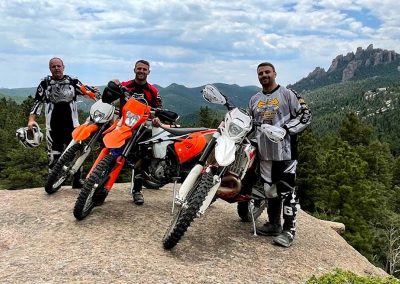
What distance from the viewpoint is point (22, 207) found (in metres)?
7.62

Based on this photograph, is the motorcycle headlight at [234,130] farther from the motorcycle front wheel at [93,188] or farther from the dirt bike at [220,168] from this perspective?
the motorcycle front wheel at [93,188]

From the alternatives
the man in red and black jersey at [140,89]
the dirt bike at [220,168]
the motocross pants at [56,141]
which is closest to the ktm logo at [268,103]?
the dirt bike at [220,168]

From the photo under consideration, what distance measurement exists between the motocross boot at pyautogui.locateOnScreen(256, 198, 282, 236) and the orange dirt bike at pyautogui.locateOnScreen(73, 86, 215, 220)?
4.75 feet

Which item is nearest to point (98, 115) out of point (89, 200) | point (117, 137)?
point (117, 137)

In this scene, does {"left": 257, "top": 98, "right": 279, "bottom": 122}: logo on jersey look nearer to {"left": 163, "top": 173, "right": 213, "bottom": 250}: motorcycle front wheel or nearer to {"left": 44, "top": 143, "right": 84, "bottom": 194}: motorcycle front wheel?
{"left": 163, "top": 173, "right": 213, "bottom": 250}: motorcycle front wheel

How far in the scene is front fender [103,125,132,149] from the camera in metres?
6.45

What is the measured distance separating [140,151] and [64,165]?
1.45 metres

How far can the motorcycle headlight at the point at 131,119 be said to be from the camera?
6.74 metres

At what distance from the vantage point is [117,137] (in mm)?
6527

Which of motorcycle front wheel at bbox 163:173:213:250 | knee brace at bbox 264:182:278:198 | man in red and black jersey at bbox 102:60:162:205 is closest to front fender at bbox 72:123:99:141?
man in red and black jersey at bbox 102:60:162:205

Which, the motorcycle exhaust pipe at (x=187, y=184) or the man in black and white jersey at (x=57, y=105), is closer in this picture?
the motorcycle exhaust pipe at (x=187, y=184)

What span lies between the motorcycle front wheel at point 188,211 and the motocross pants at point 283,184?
1.13 meters

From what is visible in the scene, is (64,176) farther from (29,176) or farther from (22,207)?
(29,176)

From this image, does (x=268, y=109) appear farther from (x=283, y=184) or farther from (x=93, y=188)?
(x=93, y=188)
